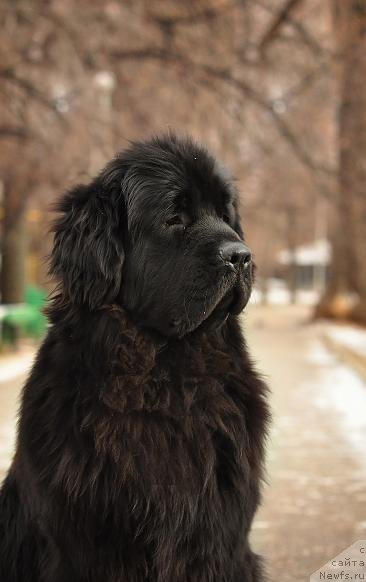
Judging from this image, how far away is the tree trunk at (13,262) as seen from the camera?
60.0 ft

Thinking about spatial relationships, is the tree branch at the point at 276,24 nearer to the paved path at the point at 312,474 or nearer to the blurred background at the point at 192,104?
the blurred background at the point at 192,104

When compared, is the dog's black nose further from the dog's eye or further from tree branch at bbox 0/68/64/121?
tree branch at bbox 0/68/64/121

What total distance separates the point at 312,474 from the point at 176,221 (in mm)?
4241

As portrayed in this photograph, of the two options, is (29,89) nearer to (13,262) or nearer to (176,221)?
(13,262)

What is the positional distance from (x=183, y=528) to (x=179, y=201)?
131cm

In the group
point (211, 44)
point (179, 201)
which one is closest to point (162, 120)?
point (211, 44)

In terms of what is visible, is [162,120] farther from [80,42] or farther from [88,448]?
[88,448]

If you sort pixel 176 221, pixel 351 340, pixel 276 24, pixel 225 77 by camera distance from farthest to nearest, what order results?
pixel 351 340, pixel 276 24, pixel 225 77, pixel 176 221

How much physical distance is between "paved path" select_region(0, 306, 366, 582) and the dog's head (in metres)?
0.65

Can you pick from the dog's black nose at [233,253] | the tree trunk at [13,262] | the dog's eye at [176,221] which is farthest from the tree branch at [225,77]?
the dog's black nose at [233,253]

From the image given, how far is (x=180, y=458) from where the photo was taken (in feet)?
9.99

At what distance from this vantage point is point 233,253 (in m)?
3.12

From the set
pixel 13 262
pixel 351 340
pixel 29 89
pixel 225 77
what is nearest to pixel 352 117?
pixel 225 77

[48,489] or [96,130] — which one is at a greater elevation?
[96,130]
